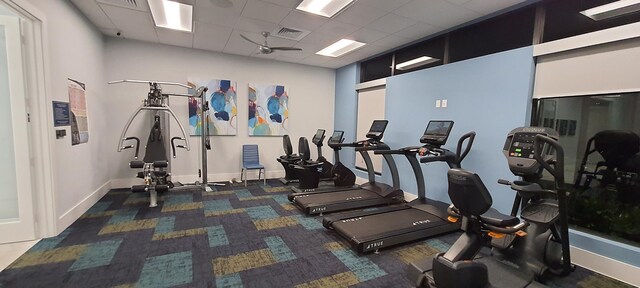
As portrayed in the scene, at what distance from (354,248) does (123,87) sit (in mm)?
5267

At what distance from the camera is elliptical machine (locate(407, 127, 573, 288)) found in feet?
6.14

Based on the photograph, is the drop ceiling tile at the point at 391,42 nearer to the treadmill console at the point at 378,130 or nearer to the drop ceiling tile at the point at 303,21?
the drop ceiling tile at the point at 303,21

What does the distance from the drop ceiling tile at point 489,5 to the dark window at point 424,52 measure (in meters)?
0.98

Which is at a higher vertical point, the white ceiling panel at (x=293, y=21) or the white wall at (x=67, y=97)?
the white ceiling panel at (x=293, y=21)

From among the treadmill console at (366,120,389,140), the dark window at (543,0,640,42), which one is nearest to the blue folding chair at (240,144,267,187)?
the treadmill console at (366,120,389,140)

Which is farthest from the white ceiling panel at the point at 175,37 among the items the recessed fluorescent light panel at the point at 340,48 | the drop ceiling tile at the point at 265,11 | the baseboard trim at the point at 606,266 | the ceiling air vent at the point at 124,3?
the baseboard trim at the point at 606,266

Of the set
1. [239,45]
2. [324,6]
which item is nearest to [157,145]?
[239,45]

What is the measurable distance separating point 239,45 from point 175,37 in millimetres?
1122

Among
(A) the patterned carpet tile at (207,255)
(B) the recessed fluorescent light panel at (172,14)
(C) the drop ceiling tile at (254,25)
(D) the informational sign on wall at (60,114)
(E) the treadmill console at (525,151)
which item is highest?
(B) the recessed fluorescent light panel at (172,14)

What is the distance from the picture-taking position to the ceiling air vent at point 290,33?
169 inches

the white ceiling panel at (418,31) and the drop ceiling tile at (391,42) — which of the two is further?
the drop ceiling tile at (391,42)

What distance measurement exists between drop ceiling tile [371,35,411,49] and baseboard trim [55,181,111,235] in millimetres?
5263

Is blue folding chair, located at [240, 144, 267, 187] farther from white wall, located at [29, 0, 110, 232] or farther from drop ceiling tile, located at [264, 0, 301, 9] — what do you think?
drop ceiling tile, located at [264, 0, 301, 9]

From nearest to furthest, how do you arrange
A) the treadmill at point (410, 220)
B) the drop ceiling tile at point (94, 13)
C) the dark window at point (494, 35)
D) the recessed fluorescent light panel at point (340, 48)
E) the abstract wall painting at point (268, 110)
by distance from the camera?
the treadmill at point (410, 220) < the dark window at point (494, 35) < the drop ceiling tile at point (94, 13) < the recessed fluorescent light panel at point (340, 48) < the abstract wall painting at point (268, 110)
